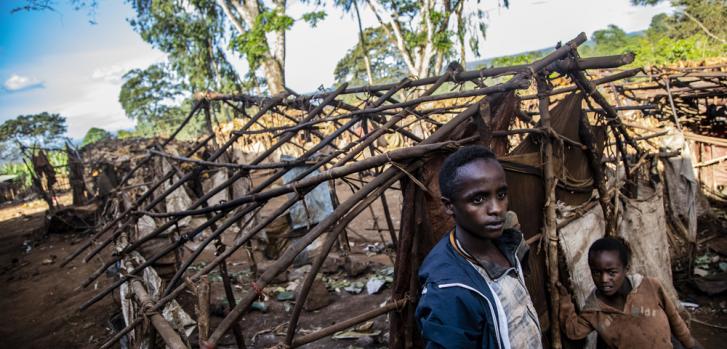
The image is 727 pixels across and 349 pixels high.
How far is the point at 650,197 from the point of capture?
3.25 metres

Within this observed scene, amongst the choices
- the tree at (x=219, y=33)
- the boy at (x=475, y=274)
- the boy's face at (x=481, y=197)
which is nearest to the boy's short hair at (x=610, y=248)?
the boy at (x=475, y=274)

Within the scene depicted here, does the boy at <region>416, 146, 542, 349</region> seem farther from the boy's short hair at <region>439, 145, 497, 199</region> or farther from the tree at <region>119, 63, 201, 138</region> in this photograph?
the tree at <region>119, 63, 201, 138</region>

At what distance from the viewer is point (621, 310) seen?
244 centimetres

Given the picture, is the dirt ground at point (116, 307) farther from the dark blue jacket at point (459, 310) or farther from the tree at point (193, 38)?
the tree at point (193, 38)

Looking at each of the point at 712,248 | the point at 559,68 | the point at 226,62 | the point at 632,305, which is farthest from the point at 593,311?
the point at 226,62

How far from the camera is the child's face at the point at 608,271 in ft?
7.81

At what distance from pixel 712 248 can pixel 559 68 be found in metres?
5.40

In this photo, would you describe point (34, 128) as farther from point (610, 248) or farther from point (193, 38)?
point (610, 248)

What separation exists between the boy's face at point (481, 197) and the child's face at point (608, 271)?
1.29m

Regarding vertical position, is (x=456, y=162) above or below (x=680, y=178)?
above

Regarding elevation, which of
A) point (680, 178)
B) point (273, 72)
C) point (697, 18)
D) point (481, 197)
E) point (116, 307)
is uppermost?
point (697, 18)

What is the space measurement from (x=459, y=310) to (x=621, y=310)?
1.74 m

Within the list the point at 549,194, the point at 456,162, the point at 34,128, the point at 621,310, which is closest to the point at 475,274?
the point at 456,162

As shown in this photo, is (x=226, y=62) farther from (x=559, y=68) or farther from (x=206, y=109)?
(x=559, y=68)
